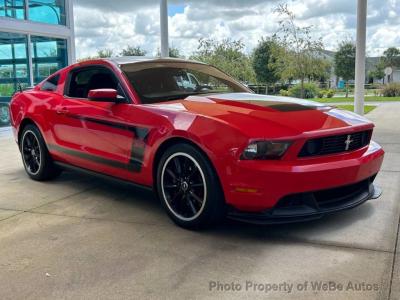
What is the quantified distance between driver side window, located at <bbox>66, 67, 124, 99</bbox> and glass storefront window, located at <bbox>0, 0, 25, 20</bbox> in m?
6.86

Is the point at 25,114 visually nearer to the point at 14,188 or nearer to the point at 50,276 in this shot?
the point at 14,188

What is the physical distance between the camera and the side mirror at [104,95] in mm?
4383

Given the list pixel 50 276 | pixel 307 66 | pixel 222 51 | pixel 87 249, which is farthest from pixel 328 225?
pixel 222 51

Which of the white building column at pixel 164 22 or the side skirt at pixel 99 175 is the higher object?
the white building column at pixel 164 22

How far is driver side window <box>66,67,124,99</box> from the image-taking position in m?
4.92

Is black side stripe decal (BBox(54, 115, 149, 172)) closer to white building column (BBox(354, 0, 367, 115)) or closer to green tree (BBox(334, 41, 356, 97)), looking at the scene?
white building column (BBox(354, 0, 367, 115))

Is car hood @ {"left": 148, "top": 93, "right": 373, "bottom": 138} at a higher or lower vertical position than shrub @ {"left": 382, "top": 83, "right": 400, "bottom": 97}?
higher

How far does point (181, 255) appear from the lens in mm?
3398

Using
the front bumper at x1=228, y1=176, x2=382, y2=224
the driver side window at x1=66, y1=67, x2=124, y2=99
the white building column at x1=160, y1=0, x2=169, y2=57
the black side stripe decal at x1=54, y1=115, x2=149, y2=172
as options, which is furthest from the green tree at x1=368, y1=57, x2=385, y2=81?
the front bumper at x1=228, y1=176, x2=382, y2=224

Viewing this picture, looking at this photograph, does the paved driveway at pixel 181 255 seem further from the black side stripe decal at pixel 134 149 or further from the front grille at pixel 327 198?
the black side stripe decal at pixel 134 149

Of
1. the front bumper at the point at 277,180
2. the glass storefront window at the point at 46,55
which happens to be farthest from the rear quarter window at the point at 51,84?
the glass storefront window at the point at 46,55

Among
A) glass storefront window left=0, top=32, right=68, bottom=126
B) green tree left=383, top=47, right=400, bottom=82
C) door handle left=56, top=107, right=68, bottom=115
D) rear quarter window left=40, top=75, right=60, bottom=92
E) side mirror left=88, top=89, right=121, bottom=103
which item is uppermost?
green tree left=383, top=47, right=400, bottom=82

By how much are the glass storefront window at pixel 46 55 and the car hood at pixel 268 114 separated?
351 inches

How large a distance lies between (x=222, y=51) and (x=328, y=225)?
28138 millimetres
